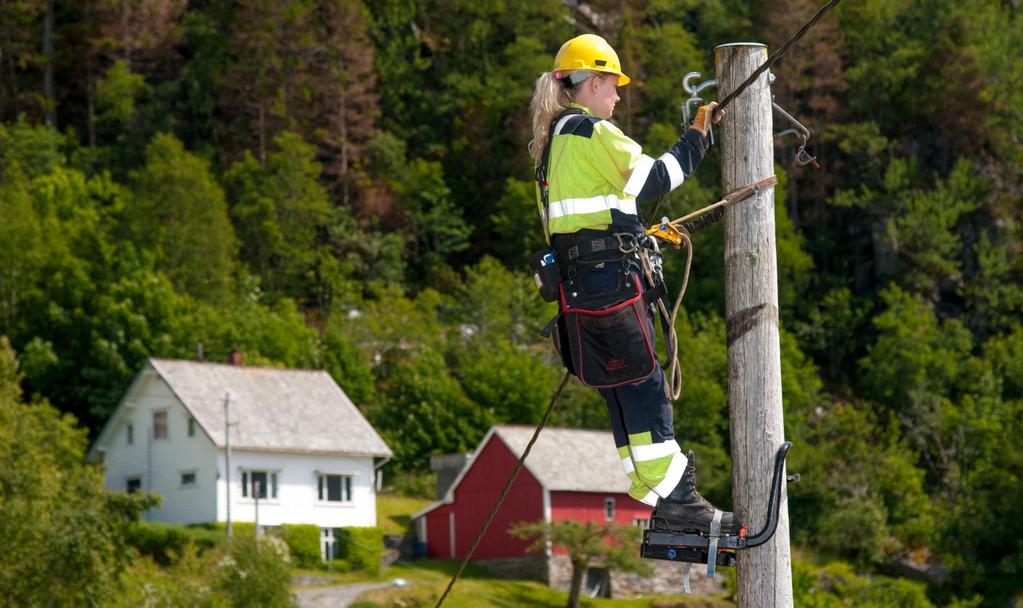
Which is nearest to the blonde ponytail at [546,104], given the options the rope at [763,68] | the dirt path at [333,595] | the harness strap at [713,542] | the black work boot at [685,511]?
the rope at [763,68]

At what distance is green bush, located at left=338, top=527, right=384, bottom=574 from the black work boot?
49267mm

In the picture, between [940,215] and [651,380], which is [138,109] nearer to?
[940,215]

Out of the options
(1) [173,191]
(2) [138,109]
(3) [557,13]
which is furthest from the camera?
(3) [557,13]

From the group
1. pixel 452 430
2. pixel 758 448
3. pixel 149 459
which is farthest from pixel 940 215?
pixel 758 448

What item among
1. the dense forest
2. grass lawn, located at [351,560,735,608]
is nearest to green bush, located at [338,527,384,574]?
grass lawn, located at [351,560,735,608]

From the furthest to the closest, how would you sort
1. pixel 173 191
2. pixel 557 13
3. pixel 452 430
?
pixel 557 13 → pixel 173 191 → pixel 452 430

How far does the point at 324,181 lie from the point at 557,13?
18.8 meters

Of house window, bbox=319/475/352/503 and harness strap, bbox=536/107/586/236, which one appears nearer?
harness strap, bbox=536/107/586/236

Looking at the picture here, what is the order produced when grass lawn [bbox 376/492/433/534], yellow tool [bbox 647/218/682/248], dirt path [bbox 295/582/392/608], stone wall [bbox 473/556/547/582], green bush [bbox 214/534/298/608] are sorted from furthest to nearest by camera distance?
grass lawn [bbox 376/492/433/534]
stone wall [bbox 473/556/547/582]
dirt path [bbox 295/582/392/608]
green bush [bbox 214/534/298/608]
yellow tool [bbox 647/218/682/248]

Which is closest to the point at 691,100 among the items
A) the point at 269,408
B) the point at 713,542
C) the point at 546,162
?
the point at 546,162

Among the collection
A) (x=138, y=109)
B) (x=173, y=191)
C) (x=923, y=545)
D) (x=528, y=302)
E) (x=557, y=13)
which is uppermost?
(x=557, y=13)

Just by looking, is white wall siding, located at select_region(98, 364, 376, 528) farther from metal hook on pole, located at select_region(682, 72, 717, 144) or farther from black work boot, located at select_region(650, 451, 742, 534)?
metal hook on pole, located at select_region(682, 72, 717, 144)

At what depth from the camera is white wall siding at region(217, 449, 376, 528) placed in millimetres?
59531

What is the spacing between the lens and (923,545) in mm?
Answer: 66250
